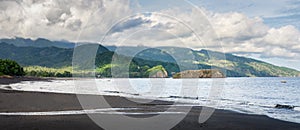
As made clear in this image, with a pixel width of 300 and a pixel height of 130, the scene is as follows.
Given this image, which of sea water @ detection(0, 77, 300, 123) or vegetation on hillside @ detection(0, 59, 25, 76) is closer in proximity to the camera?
sea water @ detection(0, 77, 300, 123)

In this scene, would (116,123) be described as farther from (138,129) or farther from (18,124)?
(18,124)

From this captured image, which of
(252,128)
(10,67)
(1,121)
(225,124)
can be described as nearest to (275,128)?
(252,128)

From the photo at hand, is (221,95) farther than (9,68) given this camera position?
No

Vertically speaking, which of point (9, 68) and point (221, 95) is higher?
point (9, 68)

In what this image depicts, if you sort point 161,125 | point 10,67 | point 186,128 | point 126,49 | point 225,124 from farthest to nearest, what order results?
point 10,67, point 126,49, point 225,124, point 161,125, point 186,128

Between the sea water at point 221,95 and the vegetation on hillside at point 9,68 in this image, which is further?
the vegetation on hillside at point 9,68

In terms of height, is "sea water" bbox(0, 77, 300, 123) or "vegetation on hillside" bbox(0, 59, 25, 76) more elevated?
"vegetation on hillside" bbox(0, 59, 25, 76)

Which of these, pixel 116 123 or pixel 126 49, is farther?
pixel 126 49

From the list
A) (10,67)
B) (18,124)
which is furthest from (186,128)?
(10,67)

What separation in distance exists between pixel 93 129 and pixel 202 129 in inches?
195

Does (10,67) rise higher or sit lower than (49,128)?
higher

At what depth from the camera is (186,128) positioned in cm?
1322

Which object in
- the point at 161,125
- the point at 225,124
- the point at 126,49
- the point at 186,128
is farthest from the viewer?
the point at 126,49

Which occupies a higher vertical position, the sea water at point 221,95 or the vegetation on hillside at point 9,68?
the vegetation on hillside at point 9,68
